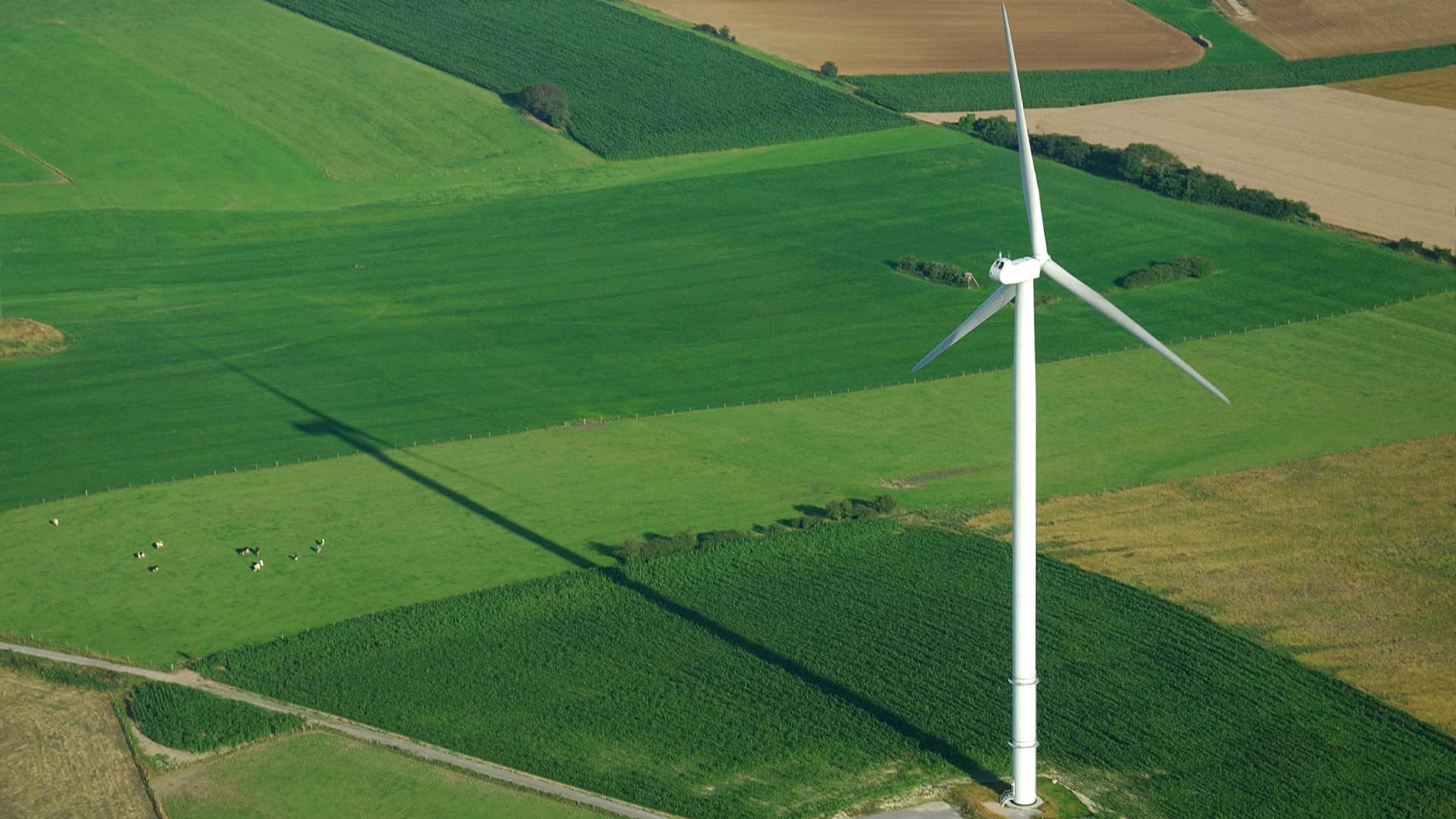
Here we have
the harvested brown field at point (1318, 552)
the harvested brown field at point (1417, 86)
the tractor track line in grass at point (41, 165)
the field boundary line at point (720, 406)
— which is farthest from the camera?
the harvested brown field at point (1417, 86)

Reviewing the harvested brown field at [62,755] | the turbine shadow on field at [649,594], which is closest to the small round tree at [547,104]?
the turbine shadow on field at [649,594]

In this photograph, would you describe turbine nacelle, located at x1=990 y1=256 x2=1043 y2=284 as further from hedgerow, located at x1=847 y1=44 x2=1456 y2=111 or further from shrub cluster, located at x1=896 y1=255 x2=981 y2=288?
hedgerow, located at x1=847 y1=44 x2=1456 y2=111

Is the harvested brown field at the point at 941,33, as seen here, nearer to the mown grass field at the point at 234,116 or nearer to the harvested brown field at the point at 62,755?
the mown grass field at the point at 234,116

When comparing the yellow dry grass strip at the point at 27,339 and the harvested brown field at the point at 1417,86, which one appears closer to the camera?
the yellow dry grass strip at the point at 27,339

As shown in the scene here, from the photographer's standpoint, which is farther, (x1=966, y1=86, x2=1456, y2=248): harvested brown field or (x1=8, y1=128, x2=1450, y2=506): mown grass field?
(x1=966, y1=86, x2=1456, y2=248): harvested brown field

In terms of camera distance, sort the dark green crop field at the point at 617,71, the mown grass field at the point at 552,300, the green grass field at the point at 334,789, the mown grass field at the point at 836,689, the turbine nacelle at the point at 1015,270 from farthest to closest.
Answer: the dark green crop field at the point at 617,71, the mown grass field at the point at 552,300, the mown grass field at the point at 836,689, the green grass field at the point at 334,789, the turbine nacelle at the point at 1015,270

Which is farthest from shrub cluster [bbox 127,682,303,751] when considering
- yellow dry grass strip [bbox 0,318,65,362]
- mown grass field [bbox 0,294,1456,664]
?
yellow dry grass strip [bbox 0,318,65,362]

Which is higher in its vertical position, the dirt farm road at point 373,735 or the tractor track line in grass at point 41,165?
the tractor track line in grass at point 41,165
